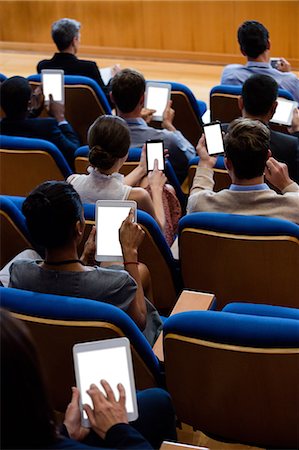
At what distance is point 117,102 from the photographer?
3.32m

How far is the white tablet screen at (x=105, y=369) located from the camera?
5.03ft

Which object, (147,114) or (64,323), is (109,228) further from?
(147,114)

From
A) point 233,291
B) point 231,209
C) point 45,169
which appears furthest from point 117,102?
point 233,291

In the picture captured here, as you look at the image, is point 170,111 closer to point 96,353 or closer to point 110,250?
point 110,250

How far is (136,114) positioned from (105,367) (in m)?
1.94

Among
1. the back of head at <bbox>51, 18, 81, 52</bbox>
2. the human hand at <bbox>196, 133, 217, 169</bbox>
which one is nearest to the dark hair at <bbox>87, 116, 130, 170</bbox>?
the human hand at <bbox>196, 133, 217, 169</bbox>

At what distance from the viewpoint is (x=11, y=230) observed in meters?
2.41

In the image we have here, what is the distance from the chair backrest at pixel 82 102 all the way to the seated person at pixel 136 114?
555 mm

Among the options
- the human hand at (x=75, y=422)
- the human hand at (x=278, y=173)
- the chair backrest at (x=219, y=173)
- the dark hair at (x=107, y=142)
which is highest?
the dark hair at (x=107, y=142)

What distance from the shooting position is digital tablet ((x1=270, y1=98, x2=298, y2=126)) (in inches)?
129

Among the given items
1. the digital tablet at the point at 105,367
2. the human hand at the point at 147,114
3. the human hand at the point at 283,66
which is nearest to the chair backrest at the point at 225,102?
the human hand at the point at 147,114

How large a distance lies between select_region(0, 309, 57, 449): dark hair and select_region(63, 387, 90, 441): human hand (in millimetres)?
353

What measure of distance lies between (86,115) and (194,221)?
196 centimetres

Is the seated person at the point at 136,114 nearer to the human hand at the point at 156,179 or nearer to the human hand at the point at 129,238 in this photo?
the human hand at the point at 156,179
